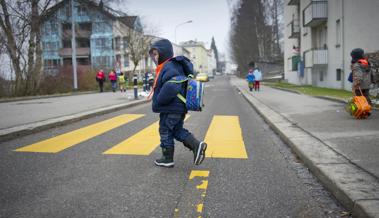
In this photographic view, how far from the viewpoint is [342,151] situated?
5.61 m

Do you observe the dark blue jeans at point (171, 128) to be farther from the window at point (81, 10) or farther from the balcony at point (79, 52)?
the balcony at point (79, 52)

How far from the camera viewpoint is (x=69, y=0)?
29.5m

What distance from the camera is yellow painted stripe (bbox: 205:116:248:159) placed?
6.28 metres

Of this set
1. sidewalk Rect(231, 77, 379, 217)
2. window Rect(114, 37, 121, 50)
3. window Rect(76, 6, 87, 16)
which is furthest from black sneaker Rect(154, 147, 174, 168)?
window Rect(114, 37, 121, 50)

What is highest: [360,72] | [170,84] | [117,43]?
[117,43]

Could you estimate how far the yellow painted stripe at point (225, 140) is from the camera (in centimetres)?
628

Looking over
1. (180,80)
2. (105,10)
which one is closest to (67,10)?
(105,10)

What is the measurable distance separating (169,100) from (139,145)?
7.06 feet

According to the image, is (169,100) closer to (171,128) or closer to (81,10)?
(171,128)

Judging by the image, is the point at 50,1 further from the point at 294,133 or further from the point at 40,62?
the point at 294,133

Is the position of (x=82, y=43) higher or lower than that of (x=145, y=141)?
higher

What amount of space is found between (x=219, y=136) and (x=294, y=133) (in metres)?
1.49

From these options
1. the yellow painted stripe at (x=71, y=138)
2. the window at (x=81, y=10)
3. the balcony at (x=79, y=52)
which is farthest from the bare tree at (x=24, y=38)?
the balcony at (x=79, y=52)

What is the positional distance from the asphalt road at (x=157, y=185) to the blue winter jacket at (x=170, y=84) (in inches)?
31.6
